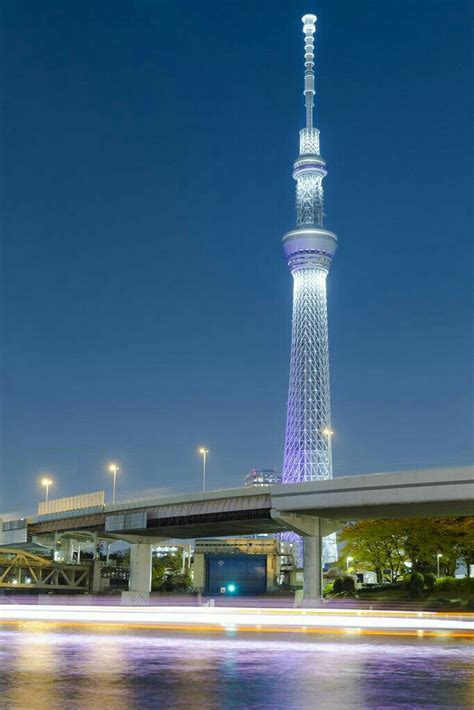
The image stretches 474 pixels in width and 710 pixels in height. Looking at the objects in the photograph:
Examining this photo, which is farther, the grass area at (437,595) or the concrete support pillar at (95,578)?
the concrete support pillar at (95,578)

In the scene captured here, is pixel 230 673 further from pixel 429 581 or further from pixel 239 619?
pixel 429 581

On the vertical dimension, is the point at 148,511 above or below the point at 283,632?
above

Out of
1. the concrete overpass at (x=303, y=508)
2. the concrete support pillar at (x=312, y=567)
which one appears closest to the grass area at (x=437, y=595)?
the concrete support pillar at (x=312, y=567)

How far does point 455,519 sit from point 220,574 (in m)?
70.1

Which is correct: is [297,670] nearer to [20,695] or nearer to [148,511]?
[20,695]

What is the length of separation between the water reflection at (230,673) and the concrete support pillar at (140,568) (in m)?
66.4

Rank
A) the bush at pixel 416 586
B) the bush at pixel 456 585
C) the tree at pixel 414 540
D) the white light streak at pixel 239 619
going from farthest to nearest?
the tree at pixel 414 540
the bush at pixel 416 586
the bush at pixel 456 585
the white light streak at pixel 239 619

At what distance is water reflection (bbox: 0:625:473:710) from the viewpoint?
55.0 feet

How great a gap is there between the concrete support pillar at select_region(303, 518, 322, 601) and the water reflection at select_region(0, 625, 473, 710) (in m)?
38.7

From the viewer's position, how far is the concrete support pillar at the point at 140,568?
318 feet

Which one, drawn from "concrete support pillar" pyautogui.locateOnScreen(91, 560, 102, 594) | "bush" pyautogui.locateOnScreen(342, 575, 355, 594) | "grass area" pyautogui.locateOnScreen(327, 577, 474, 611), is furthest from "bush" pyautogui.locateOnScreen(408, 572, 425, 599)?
"concrete support pillar" pyautogui.locateOnScreen(91, 560, 102, 594)

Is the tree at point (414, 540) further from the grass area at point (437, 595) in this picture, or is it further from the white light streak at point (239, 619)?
the white light streak at point (239, 619)

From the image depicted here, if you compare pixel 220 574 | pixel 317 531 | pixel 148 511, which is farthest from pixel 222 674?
pixel 220 574

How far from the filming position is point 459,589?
242 ft
